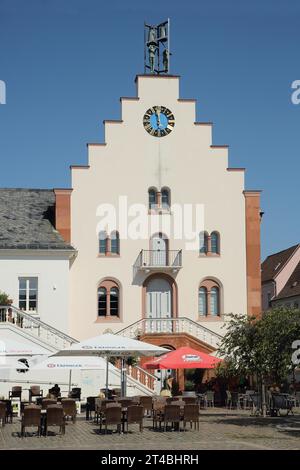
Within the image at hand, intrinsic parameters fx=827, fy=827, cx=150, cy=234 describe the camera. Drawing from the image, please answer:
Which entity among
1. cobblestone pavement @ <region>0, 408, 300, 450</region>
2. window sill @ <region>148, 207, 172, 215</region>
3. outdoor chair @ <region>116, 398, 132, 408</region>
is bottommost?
cobblestone pavement @ <region>0, 408, 300, 450</region>

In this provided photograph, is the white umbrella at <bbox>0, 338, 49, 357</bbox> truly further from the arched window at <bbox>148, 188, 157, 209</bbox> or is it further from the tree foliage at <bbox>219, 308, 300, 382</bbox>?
the arched window at <bbox>148, 188, 157, 209</bbox>

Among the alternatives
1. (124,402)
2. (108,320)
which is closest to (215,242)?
(108,320)

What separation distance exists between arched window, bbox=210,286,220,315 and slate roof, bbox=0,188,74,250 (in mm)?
7517

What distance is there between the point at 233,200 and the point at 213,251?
273cm

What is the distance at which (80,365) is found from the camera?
2669 centimetres

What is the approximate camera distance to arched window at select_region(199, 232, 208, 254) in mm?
40969

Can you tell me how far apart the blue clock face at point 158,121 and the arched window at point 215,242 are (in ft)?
18.4

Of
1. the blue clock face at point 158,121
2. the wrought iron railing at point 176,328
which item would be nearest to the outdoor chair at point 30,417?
the wrought iron railing at point 176,328

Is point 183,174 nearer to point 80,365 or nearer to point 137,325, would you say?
point 137,325

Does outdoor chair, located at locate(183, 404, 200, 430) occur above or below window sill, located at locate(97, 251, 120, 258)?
below

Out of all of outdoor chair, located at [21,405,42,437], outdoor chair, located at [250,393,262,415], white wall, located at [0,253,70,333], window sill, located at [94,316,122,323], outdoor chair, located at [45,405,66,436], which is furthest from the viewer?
window sill, located at [94,316,122,323]

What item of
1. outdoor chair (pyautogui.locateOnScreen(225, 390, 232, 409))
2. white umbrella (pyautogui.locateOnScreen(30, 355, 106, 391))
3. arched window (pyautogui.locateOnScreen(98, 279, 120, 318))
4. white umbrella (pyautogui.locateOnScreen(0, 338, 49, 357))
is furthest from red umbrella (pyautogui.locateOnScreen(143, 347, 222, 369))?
arched window (pyautogui.locateOnScreen(98, 279, 120, 318))

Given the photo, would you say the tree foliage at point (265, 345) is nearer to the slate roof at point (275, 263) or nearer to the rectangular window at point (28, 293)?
the rectangular window at point (28, 293)
